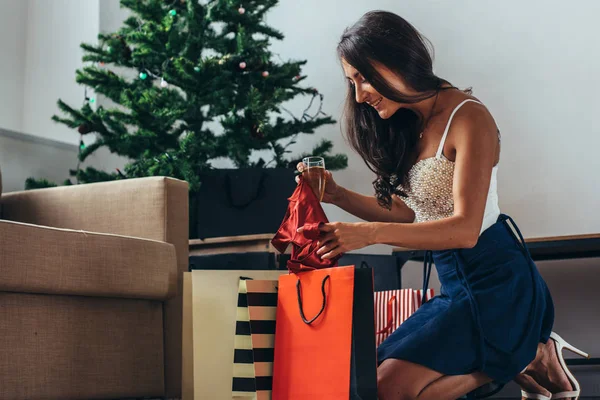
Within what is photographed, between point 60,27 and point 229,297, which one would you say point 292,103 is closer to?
point 60,27

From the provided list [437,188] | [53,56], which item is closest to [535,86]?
[437,188]

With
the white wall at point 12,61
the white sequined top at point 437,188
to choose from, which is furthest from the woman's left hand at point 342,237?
the white wall at point 12,61

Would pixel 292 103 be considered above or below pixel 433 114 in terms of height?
above

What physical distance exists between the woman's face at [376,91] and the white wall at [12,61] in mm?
2378

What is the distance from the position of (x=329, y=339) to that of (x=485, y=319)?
325mm

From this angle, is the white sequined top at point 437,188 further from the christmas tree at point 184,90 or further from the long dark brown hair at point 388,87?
the christmas tree at point 184,90

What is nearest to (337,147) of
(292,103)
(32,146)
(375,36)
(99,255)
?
(292,103)

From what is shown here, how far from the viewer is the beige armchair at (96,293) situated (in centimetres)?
166

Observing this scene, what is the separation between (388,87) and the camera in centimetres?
136

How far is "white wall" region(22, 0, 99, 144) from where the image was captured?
3357 millimetres

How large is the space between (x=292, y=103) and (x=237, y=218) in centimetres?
88

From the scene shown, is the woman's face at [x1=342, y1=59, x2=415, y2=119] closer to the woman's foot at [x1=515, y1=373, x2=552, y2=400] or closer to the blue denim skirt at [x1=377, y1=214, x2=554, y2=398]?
the blue denim skirt at [x1=377, y1=214, x2=554, y2=398]

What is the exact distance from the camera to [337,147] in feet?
10.6

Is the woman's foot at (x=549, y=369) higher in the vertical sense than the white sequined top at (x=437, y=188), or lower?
lower
